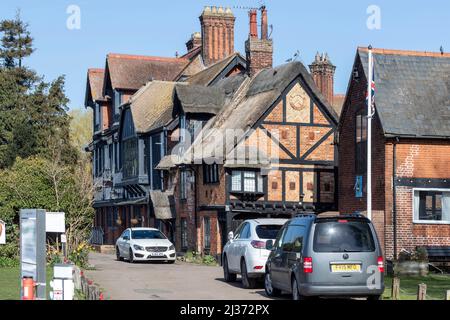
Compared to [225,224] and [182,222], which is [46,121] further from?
[225,224]

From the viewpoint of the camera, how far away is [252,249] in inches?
920

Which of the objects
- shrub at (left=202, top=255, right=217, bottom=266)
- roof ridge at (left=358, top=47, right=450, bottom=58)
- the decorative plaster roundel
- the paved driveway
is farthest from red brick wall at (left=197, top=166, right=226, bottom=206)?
roof ridge at (left=358, top=47, right=450, bottom=58)

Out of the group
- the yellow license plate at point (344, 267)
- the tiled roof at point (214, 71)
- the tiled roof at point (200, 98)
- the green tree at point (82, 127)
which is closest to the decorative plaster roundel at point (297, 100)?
A: the tiled roof at point (200, 98)

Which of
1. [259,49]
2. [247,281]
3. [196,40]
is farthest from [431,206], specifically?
[196,40]

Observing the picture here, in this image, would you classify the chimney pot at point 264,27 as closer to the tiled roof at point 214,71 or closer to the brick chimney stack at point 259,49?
the brick chimney stack at point 259,49

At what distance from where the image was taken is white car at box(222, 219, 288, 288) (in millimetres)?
23219

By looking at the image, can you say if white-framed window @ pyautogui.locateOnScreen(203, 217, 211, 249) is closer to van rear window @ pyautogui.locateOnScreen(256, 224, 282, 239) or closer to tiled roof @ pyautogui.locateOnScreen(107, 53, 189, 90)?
tiled roof @ pyautogui.locateOnScreen(107, 53, 189, 90)

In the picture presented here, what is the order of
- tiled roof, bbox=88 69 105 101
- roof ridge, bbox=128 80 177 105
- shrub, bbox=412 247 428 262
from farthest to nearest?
tiled roof, bbox=88 69 105 101
roof ridge, bbox=128 80 177 105
shrub, bbox=412 247 428 262

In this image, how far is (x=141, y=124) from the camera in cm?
5291

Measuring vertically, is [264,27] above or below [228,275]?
above

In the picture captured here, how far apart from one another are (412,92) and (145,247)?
39.9 ft

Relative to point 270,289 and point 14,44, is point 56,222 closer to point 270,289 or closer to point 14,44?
point 270,289

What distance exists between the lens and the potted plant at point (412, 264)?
3008 cm

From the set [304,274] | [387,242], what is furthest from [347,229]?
[387,242]
